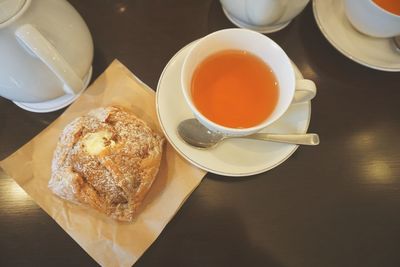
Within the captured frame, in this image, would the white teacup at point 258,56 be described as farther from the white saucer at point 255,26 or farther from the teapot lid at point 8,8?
the teapot lid at point 8,8

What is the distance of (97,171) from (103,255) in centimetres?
19

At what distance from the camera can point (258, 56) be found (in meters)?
0.78

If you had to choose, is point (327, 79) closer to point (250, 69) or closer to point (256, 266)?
point (250, 69)

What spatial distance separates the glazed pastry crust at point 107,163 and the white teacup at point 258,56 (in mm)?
157

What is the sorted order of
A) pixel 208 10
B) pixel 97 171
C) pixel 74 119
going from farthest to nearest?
pixel 208 10, pixel 74 119, pixel 97 171

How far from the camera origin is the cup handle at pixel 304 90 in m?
0.70

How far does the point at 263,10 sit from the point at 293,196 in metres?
0.45

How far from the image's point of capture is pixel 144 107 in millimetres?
843

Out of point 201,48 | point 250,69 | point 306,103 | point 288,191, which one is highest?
point 201,48

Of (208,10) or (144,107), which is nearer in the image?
(144,107)

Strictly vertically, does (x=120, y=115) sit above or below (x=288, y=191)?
above

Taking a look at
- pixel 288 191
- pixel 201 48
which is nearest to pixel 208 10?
pixel 201 48

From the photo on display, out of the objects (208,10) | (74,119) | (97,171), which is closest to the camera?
(97,171)

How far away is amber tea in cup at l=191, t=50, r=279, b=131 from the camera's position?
2.44ft
